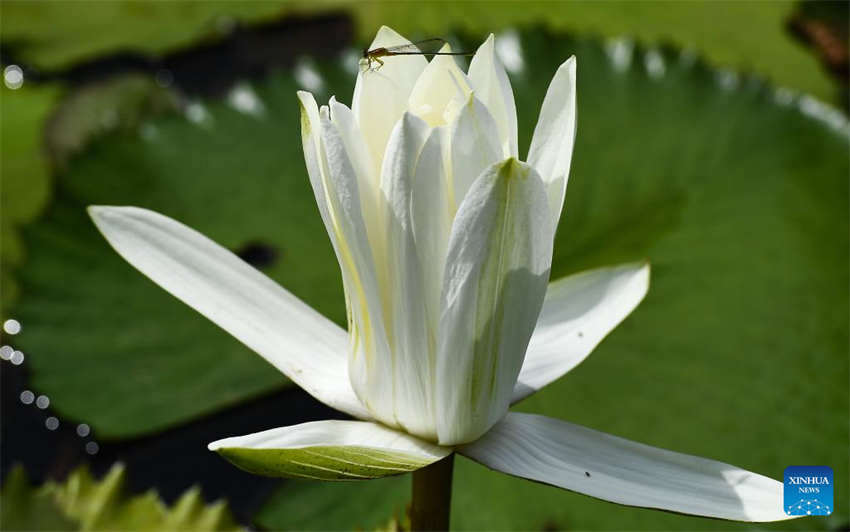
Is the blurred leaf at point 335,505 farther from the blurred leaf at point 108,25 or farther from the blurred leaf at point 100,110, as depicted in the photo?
the blurred leaf at point 108,25

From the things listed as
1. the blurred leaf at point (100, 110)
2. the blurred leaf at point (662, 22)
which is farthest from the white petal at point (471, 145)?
the blurred leaf at point (662, 22)

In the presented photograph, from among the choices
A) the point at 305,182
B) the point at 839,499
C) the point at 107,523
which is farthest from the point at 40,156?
the point at 839,499

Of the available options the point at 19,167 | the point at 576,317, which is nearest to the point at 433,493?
the point at 576,317

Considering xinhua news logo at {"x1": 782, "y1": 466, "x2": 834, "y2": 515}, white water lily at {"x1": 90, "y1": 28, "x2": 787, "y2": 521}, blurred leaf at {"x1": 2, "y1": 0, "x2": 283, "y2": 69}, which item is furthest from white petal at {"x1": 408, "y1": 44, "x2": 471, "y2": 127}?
blurred leaf at {"x1": 2, "y1": 0, "x2": 283, "y2": 69}

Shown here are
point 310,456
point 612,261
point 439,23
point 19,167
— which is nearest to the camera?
point 310,456

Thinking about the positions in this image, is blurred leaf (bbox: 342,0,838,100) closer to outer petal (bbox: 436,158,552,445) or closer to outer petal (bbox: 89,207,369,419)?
outer petal (bbox: 89,207,369,419)

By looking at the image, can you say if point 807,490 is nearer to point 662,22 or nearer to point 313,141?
point 313,141
